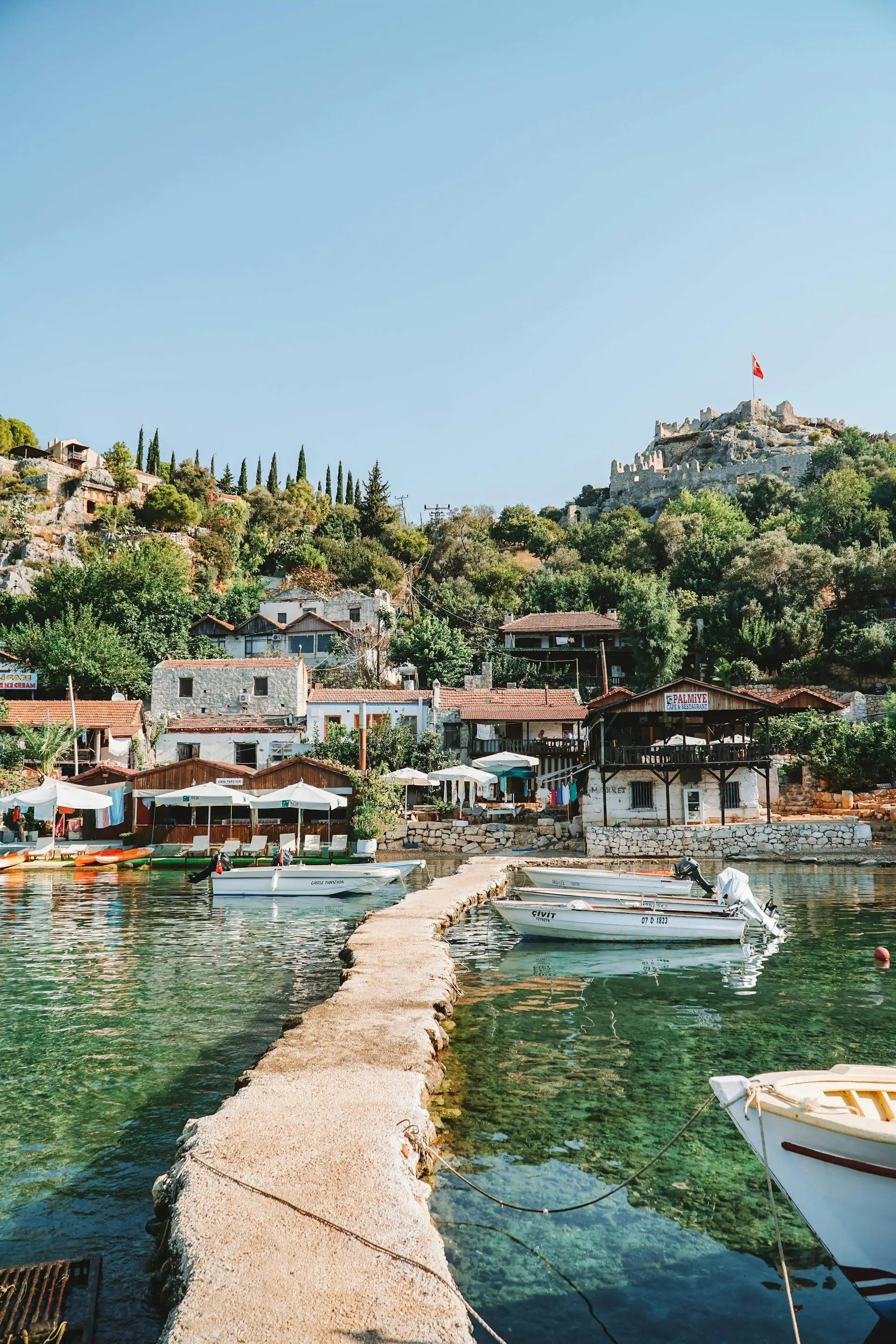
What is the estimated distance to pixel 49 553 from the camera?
6800 cm

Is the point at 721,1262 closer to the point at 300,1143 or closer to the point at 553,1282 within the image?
the point at 553,1282

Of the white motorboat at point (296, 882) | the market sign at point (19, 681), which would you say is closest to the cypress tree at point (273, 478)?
the market sign at point (19, 681)

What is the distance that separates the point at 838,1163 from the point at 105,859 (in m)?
29.9

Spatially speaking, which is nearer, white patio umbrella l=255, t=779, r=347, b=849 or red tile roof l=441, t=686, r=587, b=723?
white patio umbrella l=255, t=779, r=347, b=849

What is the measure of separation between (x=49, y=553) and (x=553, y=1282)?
70.4 meters

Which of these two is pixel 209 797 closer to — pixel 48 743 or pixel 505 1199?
pixel 48 743

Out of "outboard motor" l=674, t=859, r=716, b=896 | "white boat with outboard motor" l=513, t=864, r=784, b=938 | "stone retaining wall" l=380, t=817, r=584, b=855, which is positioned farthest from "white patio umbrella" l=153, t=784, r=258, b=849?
"outboard motor" l=674, t=859, r=716, b=896

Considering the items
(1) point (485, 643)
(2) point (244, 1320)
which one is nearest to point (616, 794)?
(1) point (485, 643)

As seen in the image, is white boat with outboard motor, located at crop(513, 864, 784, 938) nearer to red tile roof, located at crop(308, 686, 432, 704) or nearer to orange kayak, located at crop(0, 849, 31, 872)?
orange kayak, located at crop(0, 849, 31, 872)

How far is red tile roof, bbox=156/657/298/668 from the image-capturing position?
162ft

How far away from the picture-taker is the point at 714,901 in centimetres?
1875

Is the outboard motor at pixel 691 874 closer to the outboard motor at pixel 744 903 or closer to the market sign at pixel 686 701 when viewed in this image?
the outboard motor at pixel 744 903

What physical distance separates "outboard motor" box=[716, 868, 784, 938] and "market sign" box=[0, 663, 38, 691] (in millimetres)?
43332

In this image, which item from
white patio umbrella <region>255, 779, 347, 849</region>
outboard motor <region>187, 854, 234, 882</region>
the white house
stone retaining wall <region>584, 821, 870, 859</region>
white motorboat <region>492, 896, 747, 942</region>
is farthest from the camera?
the white house
